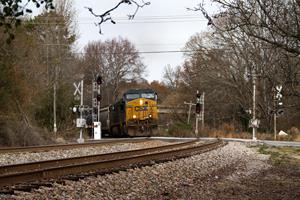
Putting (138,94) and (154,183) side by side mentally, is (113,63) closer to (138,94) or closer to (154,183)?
(138,94)

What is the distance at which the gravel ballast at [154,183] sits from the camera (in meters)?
9.36

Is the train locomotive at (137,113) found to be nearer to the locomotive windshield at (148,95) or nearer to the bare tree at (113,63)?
the locomotive windshield at (148,95)

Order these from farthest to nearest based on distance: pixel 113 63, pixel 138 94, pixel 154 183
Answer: pixel 113 63, pixel 138 94, pixel 154 183

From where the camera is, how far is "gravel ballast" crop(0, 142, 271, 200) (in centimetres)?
936

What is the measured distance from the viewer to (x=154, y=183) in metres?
11.4

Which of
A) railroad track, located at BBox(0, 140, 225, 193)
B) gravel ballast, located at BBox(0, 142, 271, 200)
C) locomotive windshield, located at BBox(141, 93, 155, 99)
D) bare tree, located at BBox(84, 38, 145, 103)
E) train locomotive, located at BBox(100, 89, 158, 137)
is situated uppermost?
bare tree, located at BBox(84, 38, 145, 103)

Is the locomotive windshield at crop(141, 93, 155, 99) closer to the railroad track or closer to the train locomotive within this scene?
the train locomotive

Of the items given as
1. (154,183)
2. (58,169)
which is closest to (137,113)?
(58,169)

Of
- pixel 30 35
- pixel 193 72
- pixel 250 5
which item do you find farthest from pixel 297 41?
pixel 193 72

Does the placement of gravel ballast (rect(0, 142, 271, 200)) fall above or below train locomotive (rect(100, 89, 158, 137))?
below

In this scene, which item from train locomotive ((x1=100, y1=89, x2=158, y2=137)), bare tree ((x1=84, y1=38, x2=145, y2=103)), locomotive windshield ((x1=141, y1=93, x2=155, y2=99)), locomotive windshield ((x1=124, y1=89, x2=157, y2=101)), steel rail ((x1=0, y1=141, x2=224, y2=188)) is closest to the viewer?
steel rail ((x1=0, y1=141, x2=224, y2=188))

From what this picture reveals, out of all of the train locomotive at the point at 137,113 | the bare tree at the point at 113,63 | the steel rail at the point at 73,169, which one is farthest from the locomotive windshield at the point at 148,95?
the bare tree at the point at 113,63

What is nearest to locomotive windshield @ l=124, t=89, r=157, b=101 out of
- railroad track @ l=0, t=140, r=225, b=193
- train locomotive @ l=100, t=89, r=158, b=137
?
train locomotive @ l=100, t=89, r=158, b=137

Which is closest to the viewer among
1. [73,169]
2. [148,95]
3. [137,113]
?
[73,169]
